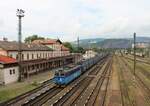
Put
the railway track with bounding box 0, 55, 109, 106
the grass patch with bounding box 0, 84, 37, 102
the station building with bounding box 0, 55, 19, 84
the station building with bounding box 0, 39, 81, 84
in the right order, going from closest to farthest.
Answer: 1. the railway track with bounding box 0, 55, 109, 106
2. the grass patch with bounding box 0, 84, 37, 102
3. the station building with bounding box 0, 55, 19, 84
4. the station building with bounding box 0, 39, 81, 84

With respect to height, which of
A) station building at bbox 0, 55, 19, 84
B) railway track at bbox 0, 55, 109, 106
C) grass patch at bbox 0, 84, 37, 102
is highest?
station building at bbox 0, 55, 19, 84

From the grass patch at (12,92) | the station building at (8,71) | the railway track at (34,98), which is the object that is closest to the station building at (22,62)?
the station building at (8,71)

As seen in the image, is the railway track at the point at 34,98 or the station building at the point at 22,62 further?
the station building at the point at 22,62

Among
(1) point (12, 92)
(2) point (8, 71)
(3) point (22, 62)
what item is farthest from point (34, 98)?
(3) point (22, 62)

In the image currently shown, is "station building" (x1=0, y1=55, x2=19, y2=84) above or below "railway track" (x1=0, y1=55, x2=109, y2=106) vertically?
above

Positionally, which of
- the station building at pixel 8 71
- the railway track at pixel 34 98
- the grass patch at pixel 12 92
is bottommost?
the railway track at pixel 34 98

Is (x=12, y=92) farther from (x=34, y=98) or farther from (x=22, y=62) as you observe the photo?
(x=22, y=62)

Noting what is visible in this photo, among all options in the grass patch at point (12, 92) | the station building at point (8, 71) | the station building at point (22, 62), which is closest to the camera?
the grass patch at point (12, 92)

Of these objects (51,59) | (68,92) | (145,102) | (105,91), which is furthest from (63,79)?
(51,59)

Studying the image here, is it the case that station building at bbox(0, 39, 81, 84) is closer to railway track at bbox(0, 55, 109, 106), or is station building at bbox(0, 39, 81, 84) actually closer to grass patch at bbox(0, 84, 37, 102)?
grass patch at bbox(0, 84, 37, 102)

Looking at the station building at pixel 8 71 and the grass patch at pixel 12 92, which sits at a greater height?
the station building at pixel 8 71

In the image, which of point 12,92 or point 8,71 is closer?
point 12,92

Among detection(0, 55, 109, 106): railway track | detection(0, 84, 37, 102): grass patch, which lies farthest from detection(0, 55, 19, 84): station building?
detection(0, 55, 109, 106): railway track

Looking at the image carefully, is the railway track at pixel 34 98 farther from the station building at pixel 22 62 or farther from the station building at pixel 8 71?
the station building at pixel 22 62
